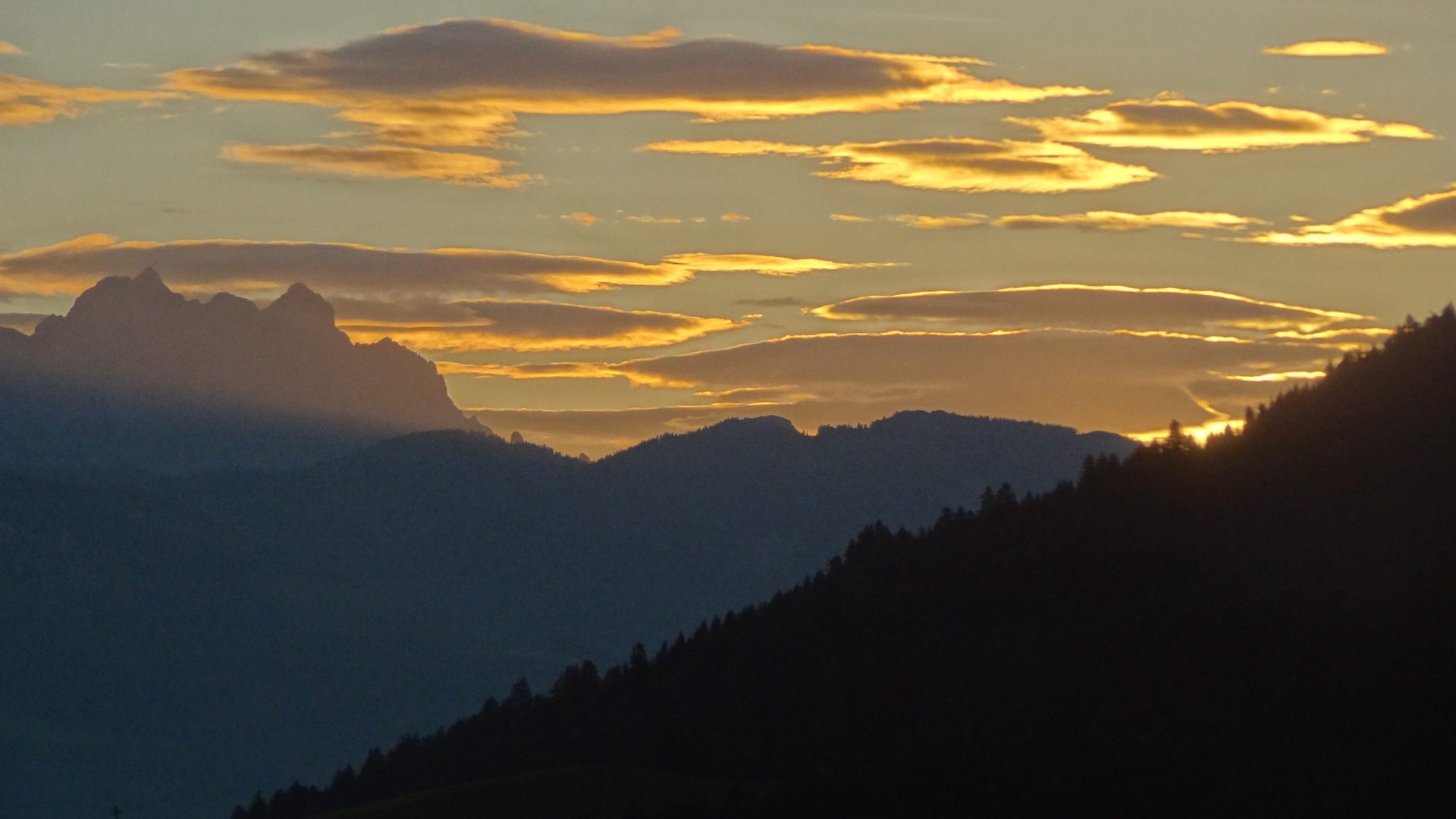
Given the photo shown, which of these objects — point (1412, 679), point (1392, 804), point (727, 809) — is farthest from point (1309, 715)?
point (727, 809)

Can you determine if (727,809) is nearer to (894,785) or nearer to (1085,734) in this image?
(894,785)

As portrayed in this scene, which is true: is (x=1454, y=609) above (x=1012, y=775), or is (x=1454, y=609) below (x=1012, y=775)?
above

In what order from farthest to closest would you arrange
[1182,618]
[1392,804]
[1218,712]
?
[1182,618] < [1218,712] < [1392,804]

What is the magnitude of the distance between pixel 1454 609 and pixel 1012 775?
39794mm

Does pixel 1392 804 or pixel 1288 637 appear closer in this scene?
pixel 1392 804

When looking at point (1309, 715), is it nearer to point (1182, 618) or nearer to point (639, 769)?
point (1182, 618)

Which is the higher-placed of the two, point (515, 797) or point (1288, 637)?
point (1288, 637)

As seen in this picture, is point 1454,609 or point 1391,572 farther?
point 1391,572

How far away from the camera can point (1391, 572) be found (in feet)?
610

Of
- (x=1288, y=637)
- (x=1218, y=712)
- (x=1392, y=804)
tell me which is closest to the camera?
(x=1392, y=804)

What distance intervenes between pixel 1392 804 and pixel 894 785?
3777 centimetres

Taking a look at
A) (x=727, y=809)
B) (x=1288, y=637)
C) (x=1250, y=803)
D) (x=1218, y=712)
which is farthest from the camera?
(x=1288, y=637)

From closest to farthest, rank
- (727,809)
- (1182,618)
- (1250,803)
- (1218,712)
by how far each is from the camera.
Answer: (1250,803), (727,809), (1218,712), (1182,618)

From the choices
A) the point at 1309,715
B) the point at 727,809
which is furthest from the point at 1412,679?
the point at 727,809
